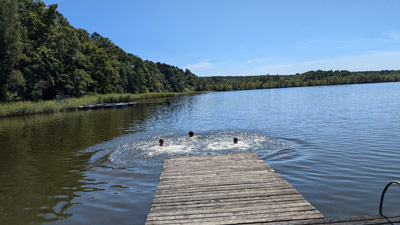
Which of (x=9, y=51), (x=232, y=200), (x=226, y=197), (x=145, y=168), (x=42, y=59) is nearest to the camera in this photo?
(x=232, y=200)

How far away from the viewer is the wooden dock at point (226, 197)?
5.20 meters

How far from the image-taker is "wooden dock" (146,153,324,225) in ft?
17.0

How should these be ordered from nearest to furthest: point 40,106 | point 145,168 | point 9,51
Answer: point 145,168, point 40,106, point 9,51

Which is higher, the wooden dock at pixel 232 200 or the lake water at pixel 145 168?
the wooden dock at pixel 232 200

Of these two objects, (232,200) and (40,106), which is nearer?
(232,200)

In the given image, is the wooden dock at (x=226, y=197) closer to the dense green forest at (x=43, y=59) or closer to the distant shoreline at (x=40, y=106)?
the distant shoreline at (x=40, y=106)

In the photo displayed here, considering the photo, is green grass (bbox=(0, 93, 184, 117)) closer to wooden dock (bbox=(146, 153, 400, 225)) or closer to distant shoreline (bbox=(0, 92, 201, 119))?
distant shoreline (bbox=(0, 92, 201, 119))

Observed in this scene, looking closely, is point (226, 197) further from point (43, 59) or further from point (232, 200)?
point (43, 59)

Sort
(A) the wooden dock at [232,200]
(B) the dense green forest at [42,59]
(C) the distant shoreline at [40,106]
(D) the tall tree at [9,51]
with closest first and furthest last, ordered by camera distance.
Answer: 1. (A) the wooden dock at [232,200]
2. (C) the distant shoreline at [40,106]
3. (D) the tall tree at [9,51]
4. (B) the dense green forest at [42,59]

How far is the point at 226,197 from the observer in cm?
623

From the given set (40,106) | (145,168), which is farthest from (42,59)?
(145,168)

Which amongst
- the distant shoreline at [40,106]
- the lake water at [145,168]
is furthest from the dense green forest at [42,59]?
the lake water at [145,168]

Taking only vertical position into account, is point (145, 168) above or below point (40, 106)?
below

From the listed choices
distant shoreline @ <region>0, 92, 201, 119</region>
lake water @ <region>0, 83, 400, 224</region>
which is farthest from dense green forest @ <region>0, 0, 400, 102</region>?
lake water @ <region>0, 83, 400, 224</region>
